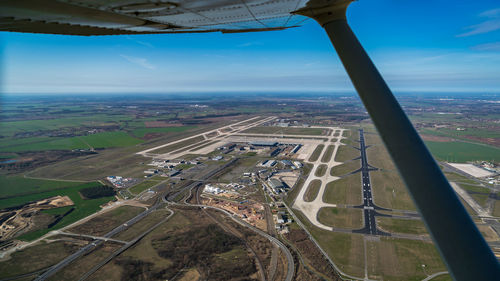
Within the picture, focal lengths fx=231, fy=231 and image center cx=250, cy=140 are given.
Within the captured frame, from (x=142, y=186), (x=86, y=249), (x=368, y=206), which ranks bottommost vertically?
(x=86, y=249)

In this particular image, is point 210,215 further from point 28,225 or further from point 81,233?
point 28,225

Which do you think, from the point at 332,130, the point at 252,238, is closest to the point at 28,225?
the point at 252,238

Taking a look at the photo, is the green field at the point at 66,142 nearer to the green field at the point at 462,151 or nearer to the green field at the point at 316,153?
the green field at the point at 316,153

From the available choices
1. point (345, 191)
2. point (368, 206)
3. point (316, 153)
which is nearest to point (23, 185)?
point (345, 191)

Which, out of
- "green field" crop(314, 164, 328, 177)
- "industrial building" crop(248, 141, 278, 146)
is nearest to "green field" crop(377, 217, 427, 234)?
"green field" crop(314, 164, 328, 177)

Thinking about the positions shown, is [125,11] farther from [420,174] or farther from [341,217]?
[341,217]
